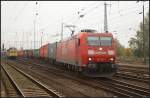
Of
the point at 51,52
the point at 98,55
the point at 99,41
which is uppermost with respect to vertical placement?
the point at 99,41

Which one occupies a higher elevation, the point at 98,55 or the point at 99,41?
the point at 99,41

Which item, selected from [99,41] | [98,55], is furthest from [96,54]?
[99,41]

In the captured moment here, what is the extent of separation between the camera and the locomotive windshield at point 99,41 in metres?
20.3

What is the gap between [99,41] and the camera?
20.4 meters

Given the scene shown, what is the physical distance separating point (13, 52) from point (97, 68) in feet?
163

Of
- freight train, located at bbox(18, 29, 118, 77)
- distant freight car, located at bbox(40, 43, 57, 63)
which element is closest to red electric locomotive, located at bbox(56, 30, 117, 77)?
freight train, located at bbox(18, 29, 118, 77)

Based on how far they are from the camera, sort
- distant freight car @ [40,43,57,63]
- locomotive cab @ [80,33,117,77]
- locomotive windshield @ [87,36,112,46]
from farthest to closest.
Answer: distant freight car @ [40,43,57,63] < locomotive windshield @ [87,36,112,46] < locomotive cab @ [80,33,117,77]

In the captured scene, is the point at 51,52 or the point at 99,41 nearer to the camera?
the point at 99,41

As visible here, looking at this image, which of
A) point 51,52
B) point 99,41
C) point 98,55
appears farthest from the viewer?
point 51,52

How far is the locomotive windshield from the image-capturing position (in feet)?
66.5

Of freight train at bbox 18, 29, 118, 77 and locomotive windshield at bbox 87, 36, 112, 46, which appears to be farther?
locomotive windshield at bbox 87, 36, 112, 46

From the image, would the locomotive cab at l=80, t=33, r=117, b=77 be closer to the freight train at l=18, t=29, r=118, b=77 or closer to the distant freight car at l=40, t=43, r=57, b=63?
the freight train at l=18, t=29, r=118, b=77

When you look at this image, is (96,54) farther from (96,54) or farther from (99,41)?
(99,41)

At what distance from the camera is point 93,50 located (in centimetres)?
2003
